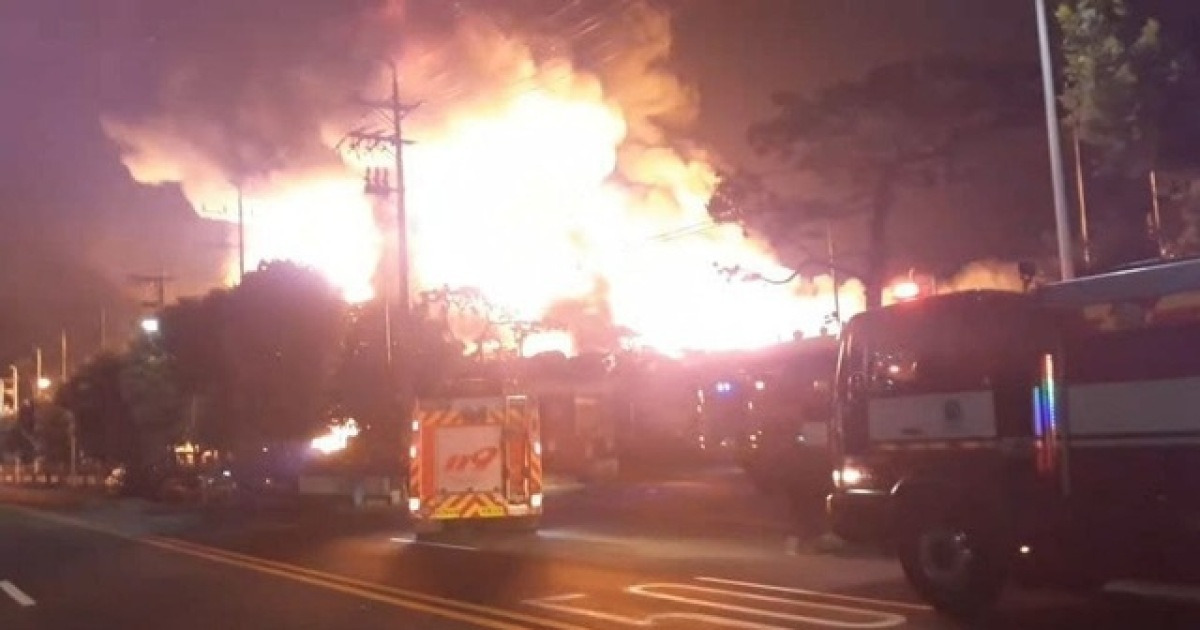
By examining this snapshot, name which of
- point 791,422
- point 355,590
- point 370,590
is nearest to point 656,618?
point 370,590

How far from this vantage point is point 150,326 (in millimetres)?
50969

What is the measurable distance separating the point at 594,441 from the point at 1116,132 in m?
28.9

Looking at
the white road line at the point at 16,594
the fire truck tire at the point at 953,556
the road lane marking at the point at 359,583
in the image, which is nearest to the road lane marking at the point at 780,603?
the fire truck tire at the point at 953,556

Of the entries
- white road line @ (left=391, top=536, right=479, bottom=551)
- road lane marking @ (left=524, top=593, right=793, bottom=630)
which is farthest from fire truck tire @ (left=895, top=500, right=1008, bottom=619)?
white road line @ (left=391, top=536, right=479, bottom=551)

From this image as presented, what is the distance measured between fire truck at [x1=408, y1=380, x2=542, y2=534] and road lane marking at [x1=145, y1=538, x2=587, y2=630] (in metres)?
3.05

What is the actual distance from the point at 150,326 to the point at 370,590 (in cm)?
3958

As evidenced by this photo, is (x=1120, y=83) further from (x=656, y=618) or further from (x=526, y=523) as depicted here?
(x=526, y=523)

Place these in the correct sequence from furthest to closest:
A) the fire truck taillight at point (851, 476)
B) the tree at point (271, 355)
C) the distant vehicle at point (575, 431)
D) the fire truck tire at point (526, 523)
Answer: the distant vehicle at point (575, 431), the tree at point (271, 355), the fire truck tire at point (526, 523), the fire truck taillight at point (851, 476)

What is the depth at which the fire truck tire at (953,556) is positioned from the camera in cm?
1075

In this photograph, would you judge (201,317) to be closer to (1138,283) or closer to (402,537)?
(402,537)

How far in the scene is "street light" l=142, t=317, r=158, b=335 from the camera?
48763 millimetres

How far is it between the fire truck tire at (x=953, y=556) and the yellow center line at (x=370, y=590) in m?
2.85

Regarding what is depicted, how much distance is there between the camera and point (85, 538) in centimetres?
2522

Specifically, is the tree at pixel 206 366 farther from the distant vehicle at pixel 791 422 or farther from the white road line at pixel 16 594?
the white road line at pixel 16 594
